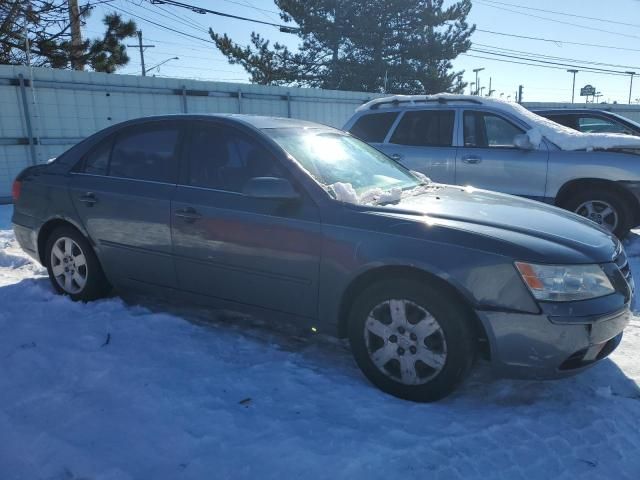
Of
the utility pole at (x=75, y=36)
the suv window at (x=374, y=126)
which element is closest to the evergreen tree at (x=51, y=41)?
the utility pole at (x=75, y=36)

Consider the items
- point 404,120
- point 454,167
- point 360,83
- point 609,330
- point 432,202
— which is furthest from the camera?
point 360,83

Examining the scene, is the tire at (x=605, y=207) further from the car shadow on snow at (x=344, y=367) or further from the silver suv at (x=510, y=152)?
the car shadow on snow at (x=344, y=367)

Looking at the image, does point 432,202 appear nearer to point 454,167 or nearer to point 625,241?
point 454,167

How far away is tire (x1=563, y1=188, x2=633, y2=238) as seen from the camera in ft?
19.8

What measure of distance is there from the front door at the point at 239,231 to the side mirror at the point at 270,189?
3.9 inches

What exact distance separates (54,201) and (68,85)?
6.87 m

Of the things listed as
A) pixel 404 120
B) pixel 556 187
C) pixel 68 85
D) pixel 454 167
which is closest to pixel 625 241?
pixel 556 187

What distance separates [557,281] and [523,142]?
13.4 feet

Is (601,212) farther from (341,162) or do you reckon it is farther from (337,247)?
(337,247)

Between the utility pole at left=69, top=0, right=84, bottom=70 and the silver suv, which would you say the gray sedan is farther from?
the utility pole at left=69, top=0, right=84, bottom=70

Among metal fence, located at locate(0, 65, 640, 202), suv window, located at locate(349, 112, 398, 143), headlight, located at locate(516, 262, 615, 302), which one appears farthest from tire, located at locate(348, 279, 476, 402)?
metal fence, located at locate(0, 65, 640, 202)

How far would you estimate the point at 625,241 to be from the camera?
644 cm

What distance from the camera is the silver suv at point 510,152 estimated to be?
20.0 ft

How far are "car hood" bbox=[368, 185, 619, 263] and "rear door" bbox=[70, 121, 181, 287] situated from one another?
5.53 ft
